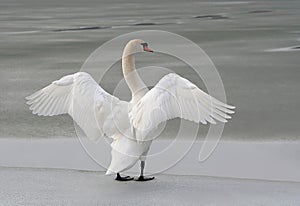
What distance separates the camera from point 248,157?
784 cm

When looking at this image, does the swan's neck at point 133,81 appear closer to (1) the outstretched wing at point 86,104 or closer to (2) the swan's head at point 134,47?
(2) the swan's head at point 134,47

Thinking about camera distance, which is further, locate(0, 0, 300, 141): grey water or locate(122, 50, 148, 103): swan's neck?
locate(0, 0, 300, 141): grey water

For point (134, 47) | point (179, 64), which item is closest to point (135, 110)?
point (134, 47)

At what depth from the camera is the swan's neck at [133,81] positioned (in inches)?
259

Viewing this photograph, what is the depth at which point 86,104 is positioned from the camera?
6488 mm

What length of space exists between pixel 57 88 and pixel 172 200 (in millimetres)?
1667

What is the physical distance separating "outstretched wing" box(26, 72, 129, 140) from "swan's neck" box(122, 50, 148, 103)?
0.68ft

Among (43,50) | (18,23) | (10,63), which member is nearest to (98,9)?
(18,23)

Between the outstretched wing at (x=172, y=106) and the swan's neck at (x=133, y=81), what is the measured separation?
293mm

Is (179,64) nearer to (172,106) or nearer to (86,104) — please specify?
(86,104)

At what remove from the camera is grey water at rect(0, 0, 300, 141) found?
972cm

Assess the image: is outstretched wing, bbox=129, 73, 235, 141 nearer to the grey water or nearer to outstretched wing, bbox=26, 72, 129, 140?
outstretched wing, bbox=26, 72, 129, 140

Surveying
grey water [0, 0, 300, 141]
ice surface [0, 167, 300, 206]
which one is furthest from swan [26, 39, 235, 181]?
grey water [0, 0, 300, 141]

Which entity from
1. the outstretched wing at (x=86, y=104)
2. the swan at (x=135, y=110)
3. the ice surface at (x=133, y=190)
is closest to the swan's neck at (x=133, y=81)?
the swan at (x=135, y=110)
